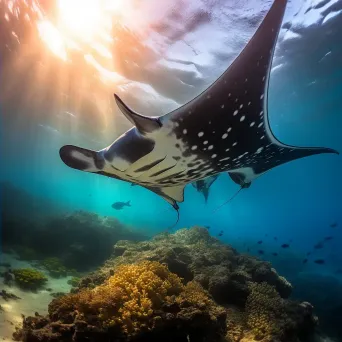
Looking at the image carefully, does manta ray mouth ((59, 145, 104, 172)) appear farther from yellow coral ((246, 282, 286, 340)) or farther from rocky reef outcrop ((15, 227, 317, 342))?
yellow coral ((246, 282, 286, 340))

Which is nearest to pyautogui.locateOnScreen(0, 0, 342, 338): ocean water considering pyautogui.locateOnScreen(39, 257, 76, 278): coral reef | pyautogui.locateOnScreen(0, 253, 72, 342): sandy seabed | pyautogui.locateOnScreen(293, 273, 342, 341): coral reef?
pyautogui.locateOnScreen(293, 273, 342, 341): coral reef

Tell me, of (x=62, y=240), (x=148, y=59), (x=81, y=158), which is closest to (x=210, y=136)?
(x=81, y=158)

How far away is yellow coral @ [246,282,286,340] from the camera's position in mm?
5070

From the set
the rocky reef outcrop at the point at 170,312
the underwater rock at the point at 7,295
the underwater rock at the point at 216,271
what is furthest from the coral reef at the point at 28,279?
the rocky reef outcrop at the point at 170,312

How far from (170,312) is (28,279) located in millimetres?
6925

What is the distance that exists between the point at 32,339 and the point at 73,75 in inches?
560

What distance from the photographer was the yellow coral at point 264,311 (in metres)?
5.07

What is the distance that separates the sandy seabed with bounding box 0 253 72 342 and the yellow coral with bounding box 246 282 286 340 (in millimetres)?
4838

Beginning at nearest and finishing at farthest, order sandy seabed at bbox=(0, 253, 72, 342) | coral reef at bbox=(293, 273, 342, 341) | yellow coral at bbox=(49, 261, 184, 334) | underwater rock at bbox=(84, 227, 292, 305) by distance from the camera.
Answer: yellow coral at bbox=(49, 261, 184, 334)
sandy seabed at bbox=(0, 253, 72, 342)
underwater rock at bbox=(84, 227, 292, 305)
coral reef at bbox=(293, 273, 342, 341)

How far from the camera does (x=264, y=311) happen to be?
545 cm

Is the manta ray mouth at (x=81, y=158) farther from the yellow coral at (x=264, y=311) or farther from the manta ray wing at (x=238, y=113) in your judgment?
the yellow coral at (x=264, y=311)

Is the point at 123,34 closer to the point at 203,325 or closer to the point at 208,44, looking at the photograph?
the point at 208,44

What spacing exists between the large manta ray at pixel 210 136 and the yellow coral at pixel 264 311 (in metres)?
3.32

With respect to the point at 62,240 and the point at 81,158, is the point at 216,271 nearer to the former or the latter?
the point at 81,158
